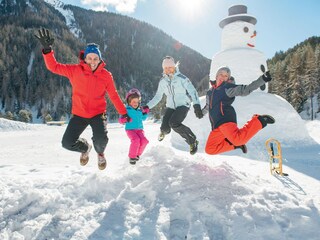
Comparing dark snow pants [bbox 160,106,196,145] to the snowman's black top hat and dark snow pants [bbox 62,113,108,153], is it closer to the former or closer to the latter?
dark snow pants [bbox 62,113,108,153]

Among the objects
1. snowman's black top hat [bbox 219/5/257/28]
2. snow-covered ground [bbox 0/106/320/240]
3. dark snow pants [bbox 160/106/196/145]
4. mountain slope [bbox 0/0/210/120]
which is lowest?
snow-covered ground [bbox 0/106/320/240]

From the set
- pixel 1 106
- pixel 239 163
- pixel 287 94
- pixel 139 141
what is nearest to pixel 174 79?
pixel 139 141

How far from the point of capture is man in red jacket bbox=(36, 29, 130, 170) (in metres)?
4.60

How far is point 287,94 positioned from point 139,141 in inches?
1531

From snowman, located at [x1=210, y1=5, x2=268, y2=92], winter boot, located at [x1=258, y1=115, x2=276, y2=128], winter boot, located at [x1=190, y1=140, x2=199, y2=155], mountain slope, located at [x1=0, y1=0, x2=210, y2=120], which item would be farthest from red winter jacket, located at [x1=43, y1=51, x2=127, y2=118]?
mountain slope, located at [x1=0, y1=0, x2=210, y2=120]

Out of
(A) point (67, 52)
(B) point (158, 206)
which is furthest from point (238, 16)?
(A) point (67, 52)

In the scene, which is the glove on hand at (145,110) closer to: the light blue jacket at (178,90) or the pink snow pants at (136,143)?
the light blue jacket at (178,90)

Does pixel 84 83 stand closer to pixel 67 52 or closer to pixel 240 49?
pixel 240 49

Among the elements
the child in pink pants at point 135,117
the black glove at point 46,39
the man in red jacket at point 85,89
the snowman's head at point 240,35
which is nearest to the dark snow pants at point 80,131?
the man in red jacket at point 85,89

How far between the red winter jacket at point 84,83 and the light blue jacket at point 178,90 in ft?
5.33

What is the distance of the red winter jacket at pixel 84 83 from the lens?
461 centimetres

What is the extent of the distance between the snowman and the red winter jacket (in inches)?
399

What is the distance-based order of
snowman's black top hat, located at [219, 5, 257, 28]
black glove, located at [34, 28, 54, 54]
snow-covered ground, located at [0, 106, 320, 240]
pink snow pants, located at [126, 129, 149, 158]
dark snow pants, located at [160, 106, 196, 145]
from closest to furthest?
snow-covered ground, located at [0, 106, 320, 240], black glove, located at [34, 28, 54, 54], pink snow pants, located at [126, 129, 149, 158], dark snow pants, located at [160, 106, 196, 145], snowman's black top hat, located at [219, 5, 257, 28]

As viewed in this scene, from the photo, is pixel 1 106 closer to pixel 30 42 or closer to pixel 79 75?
pixel 30 42
